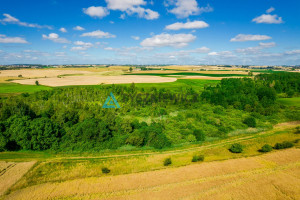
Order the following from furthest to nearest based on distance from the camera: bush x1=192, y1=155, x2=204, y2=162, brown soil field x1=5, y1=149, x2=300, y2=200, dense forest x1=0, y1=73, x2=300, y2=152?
dense forest x1=0, y1=73, x2=300, y2=152
bush x1=192, y1=155, x2=204, y2=162
brown soil field x1=5, y1=149, x2=300, y2=200

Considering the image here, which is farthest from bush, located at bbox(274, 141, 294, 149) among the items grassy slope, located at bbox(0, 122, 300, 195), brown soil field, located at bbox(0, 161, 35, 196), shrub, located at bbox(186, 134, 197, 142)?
brown soil field, located at bbox(0, 161, 35, 196)

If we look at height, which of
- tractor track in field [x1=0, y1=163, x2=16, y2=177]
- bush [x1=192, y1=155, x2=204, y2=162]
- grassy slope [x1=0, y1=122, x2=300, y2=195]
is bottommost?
grassy slope [x1=0, y1=122, x2=300, y2=195]

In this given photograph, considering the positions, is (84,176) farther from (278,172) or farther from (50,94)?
(50,94)

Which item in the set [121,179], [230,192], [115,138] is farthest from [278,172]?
[115,138]

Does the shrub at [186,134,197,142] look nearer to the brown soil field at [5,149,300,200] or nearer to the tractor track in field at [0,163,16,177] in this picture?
the brown soil field at [5,149,300,200]

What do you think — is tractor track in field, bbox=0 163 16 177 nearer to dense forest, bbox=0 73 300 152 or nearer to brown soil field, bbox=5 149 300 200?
dense forest, bbox=0 73 300 152

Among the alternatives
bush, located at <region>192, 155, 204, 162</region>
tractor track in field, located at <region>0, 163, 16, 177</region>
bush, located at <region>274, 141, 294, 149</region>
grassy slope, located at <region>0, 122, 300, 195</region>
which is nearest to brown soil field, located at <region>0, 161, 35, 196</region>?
tractor track in field, located at <region>0, 163, 16, 177</region>

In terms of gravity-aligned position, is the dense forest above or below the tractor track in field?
above

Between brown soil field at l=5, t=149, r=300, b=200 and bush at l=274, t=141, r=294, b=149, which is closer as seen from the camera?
brown soil field at l=5, t=149, r=300, b=200

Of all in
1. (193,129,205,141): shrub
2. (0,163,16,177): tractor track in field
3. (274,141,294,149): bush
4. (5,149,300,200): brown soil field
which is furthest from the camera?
(193,129,205,141): shrub
